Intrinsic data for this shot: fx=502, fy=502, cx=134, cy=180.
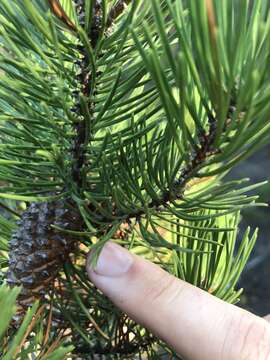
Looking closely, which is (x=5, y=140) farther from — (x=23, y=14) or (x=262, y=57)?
(x=262, y=57)

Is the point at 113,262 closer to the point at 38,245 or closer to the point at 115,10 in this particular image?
the point at 38,245

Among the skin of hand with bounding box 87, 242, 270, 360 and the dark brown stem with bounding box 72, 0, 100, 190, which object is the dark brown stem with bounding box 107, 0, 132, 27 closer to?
the dark brown stem with bounding box 72, 0, 100, 190

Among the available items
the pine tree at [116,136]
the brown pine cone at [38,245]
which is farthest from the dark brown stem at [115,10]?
the brown pine cone at [38,245]

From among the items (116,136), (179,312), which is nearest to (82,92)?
(116,136)

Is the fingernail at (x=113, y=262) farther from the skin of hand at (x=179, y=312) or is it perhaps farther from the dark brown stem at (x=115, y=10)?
the dark brown stem at (x=115, y=10)

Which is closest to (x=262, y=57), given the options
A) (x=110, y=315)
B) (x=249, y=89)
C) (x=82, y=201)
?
(x=249, y=89)

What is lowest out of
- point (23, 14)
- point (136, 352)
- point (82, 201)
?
point (136, 352)
